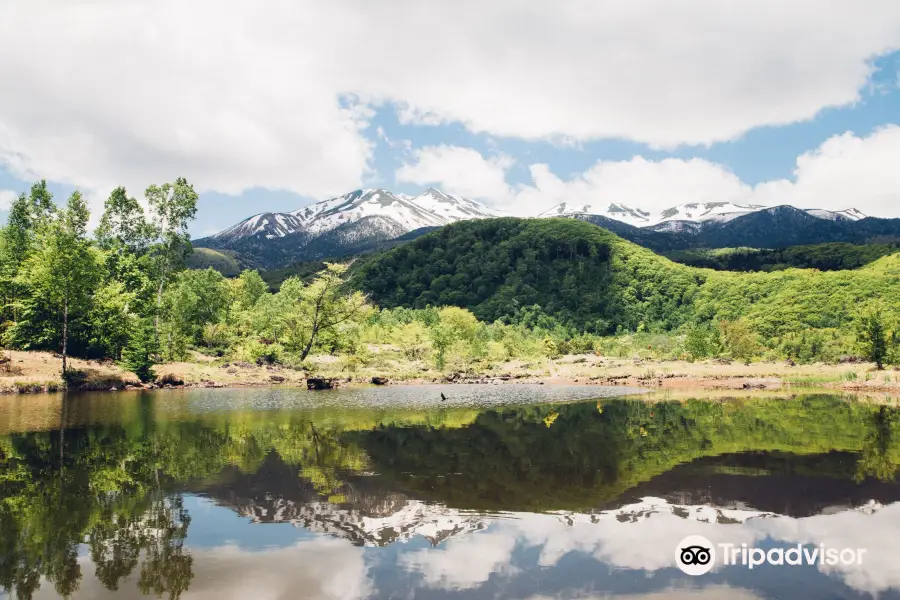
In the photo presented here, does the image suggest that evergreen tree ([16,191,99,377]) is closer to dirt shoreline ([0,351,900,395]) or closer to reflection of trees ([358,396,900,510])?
dirt shoreline ([0,351,900,395])

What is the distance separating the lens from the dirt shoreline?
1925 inches

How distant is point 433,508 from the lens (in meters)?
13.8

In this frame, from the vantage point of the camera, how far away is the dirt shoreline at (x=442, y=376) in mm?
48906

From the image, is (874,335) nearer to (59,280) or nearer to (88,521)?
(88,521)

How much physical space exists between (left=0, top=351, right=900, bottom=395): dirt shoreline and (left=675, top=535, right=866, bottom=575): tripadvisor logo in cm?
4837

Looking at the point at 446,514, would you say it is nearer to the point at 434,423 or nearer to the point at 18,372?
the point at 434,423

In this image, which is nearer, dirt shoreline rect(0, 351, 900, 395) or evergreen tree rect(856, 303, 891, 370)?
dirt shoreline rect(0, 351, 900, 395)

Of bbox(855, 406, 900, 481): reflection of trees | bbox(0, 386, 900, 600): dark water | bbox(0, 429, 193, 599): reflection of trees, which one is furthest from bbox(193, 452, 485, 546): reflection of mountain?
bbox(855, 406, 900, 481): reflection of trees

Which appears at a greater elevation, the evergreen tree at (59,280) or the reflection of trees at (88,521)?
the evergreen tree at (59,280)

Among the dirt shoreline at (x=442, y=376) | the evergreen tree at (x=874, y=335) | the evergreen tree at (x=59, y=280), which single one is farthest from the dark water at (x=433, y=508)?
the evergreen tree at (x=874, y=335)

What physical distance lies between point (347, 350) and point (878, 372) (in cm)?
6320

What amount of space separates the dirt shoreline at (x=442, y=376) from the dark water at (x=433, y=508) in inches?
961

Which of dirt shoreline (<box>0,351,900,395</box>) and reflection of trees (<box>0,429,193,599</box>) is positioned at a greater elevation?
reflection of trees (<box>0,429,193,599</box>)

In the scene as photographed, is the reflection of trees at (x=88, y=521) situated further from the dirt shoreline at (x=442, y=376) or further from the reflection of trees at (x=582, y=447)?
the dirt shoreline at (x=442, y=376)
